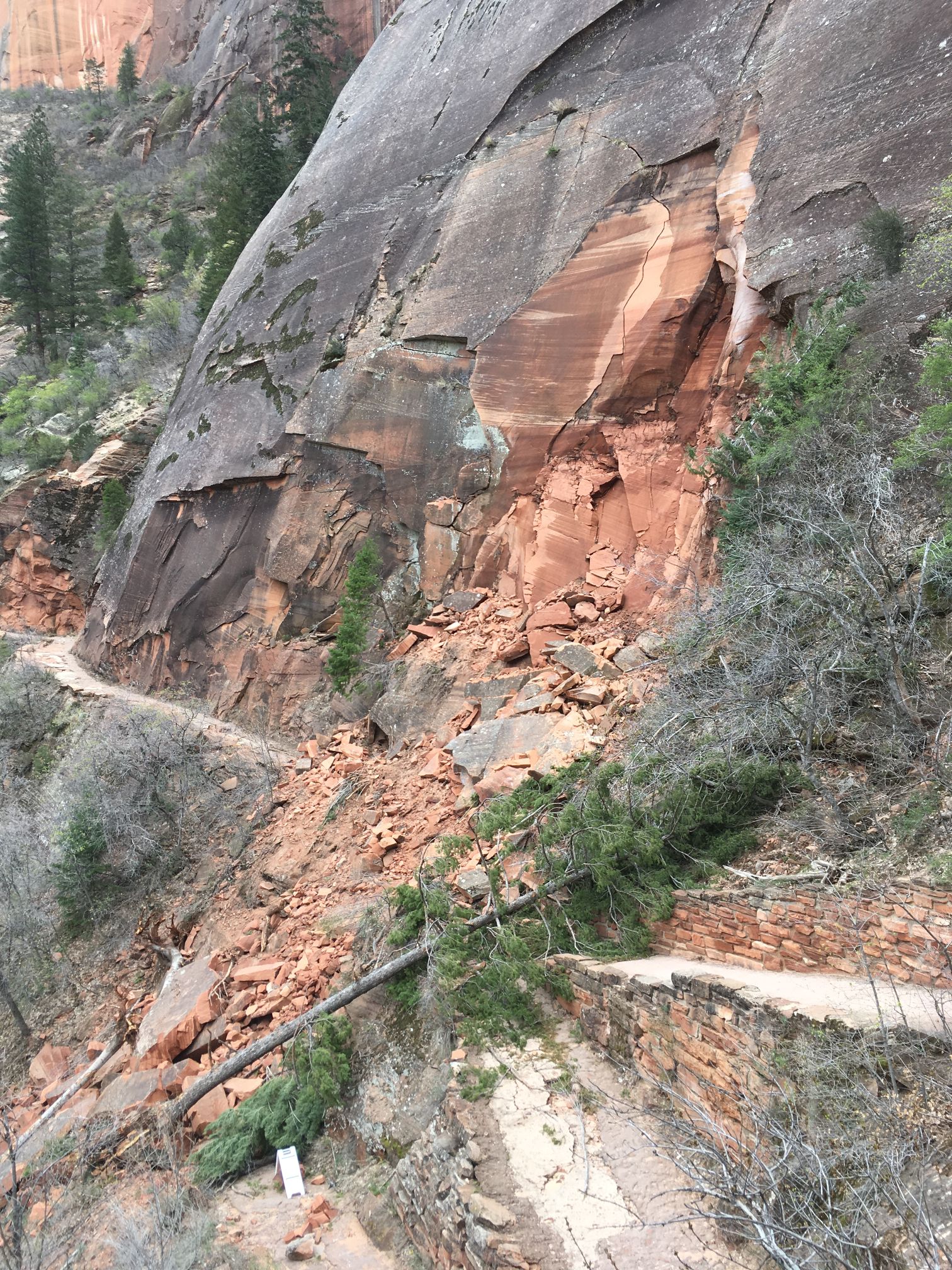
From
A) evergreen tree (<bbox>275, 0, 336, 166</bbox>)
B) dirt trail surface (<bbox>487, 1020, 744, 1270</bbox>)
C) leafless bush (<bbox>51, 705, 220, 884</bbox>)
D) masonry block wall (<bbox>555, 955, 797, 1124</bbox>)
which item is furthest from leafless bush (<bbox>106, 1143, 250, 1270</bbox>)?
evergreen tree (<bbox>275, 0, 336, 166</bbox>)

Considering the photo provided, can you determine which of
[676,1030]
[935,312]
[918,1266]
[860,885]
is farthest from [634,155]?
[918,1266]

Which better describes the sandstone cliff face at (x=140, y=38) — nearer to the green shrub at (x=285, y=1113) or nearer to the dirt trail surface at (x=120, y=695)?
the dirt trail surface at (x=120, y=695)

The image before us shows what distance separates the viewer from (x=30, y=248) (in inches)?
1126

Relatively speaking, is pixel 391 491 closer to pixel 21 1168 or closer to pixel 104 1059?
pixel 104 1059

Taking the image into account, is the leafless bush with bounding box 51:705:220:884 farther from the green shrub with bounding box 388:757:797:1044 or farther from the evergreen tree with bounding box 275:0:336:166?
the evergreen tree with bounding box 275:0:336:166

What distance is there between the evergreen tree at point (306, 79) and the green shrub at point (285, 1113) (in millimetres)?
27304

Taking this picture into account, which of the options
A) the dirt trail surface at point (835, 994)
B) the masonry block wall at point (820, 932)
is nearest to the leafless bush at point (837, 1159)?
the dirt trail surface at point (835, 994)

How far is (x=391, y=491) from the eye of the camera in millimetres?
13555

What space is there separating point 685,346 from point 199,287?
20476mm

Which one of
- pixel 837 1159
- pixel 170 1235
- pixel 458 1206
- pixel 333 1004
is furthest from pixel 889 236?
pixel 170 1235

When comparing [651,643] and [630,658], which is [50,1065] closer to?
[630,658]

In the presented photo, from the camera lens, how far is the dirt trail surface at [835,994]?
4000 mm

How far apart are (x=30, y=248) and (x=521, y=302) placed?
24.8m

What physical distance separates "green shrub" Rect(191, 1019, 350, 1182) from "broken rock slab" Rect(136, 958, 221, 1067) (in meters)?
1.51
